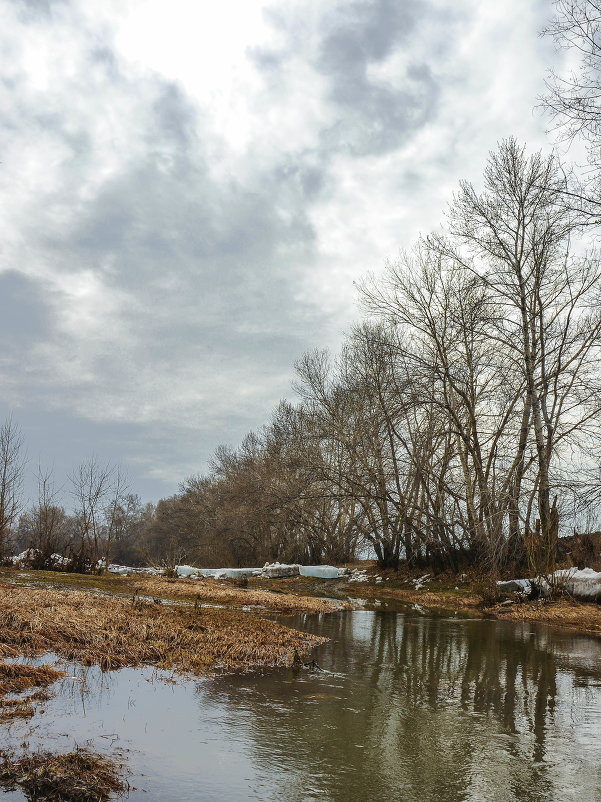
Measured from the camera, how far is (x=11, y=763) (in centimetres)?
339

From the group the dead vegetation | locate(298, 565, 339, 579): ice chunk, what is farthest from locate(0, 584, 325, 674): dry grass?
locate(298, 565, 339, 579): ice chunk

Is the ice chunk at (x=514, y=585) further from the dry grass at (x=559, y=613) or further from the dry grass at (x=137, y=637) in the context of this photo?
the dry grass at (x=137, y=637)

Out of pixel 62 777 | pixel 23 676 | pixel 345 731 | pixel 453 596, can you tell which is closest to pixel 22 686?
pixel 23 676

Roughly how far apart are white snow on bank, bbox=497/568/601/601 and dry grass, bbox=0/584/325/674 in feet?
30.0

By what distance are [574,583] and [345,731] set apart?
44.7ft

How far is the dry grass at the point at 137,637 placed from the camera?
670 cm

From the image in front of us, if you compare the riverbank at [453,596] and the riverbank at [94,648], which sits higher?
the riverbank at [94,648]

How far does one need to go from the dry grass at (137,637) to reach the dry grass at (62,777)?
2.98 metres

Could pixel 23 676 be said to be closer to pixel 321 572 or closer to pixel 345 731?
pixel 345 731

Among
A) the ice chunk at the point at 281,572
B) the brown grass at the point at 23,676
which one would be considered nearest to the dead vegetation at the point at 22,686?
the brown grass at the point at 23,676

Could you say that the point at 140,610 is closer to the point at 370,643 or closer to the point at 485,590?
the point at 370,643

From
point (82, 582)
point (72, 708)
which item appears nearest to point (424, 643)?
point (72, 708)

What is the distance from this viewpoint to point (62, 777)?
3.24 m

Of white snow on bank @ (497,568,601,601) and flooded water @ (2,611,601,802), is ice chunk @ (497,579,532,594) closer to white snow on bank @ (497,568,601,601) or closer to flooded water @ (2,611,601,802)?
Result: white snow on bank @ (497,568,601,601)
